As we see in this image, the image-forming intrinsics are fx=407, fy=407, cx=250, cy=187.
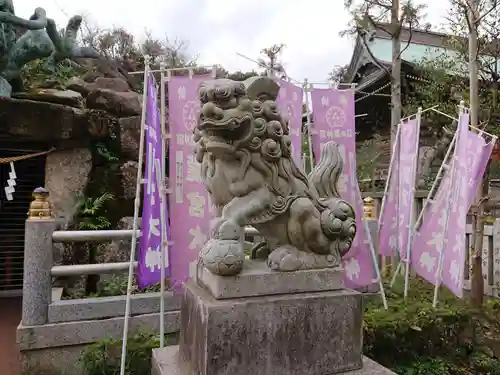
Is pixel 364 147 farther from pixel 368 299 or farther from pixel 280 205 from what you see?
pixel 280 205

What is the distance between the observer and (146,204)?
3672mm

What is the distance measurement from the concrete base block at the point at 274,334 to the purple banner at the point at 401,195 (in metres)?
2.83

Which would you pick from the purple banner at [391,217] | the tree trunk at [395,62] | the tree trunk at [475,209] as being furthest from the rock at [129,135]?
the tree trunk at [475,209]

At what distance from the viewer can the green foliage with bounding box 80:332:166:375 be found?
3.88m

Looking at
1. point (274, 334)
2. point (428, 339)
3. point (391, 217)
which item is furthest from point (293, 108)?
point (428, 339)

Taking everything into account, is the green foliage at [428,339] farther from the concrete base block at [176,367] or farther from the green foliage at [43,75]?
the green foliage at [43,75]

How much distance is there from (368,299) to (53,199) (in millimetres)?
5577

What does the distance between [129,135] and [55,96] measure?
4.78 feet

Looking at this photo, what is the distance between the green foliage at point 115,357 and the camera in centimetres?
388

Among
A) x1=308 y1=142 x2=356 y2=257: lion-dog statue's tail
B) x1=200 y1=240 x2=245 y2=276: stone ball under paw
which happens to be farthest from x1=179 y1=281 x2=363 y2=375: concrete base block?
x1=308 y1=142 x2=356 y2=257: lion-dog statue's tail

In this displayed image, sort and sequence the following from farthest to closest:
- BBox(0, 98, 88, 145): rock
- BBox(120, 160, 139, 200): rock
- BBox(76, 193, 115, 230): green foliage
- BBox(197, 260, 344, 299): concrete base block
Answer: BBox(120, 160, 139, 200): rock, BBox(76, 193, 115, 230): green foliage, BBox(0, 98, 88, 145): rock, BBox(197, 260, 344, 299): concrete base block

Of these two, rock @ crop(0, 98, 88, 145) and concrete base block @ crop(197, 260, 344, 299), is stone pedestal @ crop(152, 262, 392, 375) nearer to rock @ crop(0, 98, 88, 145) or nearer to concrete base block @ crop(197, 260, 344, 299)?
concrete base block @ crop(197, 260, 344, 299)

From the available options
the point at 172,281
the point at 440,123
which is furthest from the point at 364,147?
the point at 172,281

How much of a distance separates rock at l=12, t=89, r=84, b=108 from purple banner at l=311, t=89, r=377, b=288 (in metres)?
4.96
